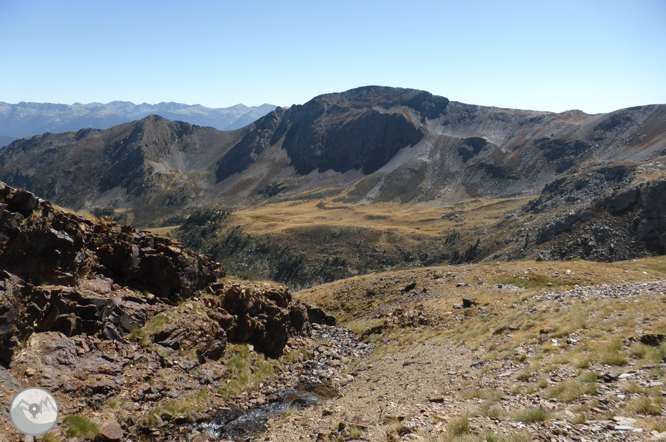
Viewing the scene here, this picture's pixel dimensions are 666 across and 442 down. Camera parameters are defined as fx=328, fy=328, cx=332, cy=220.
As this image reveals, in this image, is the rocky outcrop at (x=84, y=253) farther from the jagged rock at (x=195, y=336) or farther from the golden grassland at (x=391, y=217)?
the golden grassland at (x=391, y=217)

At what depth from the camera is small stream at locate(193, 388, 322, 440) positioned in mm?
15352

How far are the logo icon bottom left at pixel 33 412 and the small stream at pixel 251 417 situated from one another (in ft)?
20.7

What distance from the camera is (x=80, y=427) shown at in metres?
12.4

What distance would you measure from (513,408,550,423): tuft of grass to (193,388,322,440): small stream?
36.7 ft

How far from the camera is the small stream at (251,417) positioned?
50.4ft

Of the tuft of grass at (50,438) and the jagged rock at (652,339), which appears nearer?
the tuft of grass at (50,438)

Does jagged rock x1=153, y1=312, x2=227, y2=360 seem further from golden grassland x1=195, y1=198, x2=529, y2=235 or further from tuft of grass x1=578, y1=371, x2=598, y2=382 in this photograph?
golden grassland x1=195, y1=198, x2=529, y2=235

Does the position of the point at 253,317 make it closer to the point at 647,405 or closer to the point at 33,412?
the point at 33,412

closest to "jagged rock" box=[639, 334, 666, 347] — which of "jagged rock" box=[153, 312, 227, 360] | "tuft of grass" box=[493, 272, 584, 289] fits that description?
"jagged rock" box=[153, 312, 227, 360]

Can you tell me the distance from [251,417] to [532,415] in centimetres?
1330

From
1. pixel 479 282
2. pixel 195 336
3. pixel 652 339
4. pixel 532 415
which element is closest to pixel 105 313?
pixel 195 336

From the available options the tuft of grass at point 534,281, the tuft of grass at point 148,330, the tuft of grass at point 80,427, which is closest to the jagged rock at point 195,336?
the tuft of grass at point 148,330

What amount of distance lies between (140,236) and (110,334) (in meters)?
7.86

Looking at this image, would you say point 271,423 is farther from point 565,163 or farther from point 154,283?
point 565,163
